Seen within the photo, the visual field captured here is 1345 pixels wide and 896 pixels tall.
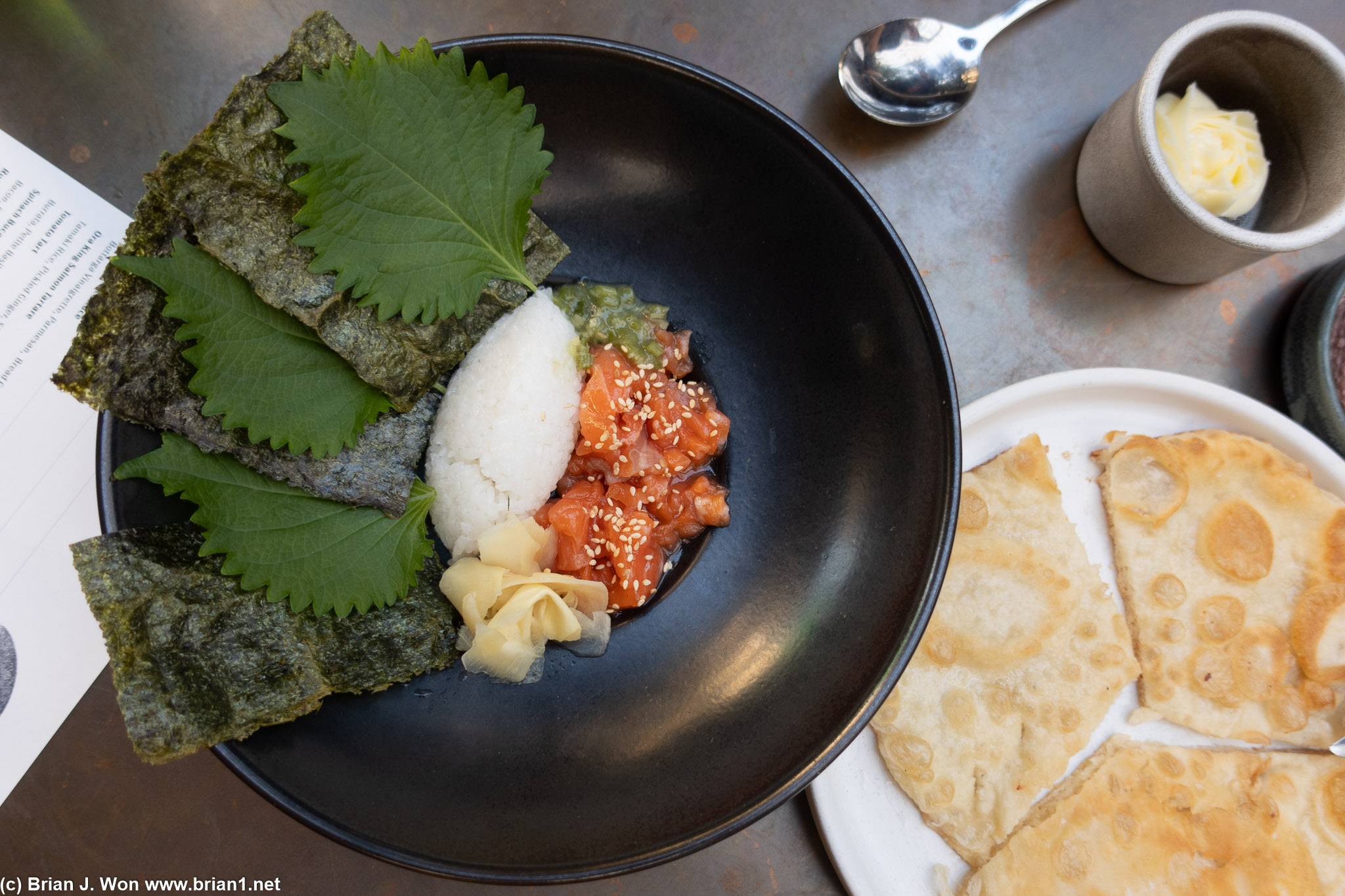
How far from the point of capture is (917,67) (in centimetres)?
194

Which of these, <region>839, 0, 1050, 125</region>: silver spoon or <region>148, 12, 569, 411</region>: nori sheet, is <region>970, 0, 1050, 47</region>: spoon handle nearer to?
<region>839, 0, 1050, 125</region>: silver spoon

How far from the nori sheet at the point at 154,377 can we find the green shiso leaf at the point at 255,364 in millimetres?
34

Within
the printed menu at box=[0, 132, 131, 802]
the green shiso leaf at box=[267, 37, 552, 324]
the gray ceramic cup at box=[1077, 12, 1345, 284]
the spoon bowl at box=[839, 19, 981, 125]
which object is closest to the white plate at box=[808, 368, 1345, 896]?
the gray ceramic cup at box=[1077, 12, 1345, 284]

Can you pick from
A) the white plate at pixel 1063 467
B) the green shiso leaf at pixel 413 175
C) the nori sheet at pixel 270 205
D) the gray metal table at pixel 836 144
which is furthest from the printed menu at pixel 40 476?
the white plate at pixel 1063 467

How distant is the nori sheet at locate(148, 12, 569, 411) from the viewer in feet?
4.59

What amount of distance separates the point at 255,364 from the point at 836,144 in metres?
1.59

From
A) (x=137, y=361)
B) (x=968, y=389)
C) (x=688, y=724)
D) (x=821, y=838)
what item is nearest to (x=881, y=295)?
(x=968, y=389)

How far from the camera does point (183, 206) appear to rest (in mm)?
1401

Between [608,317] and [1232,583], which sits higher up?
[608,317]

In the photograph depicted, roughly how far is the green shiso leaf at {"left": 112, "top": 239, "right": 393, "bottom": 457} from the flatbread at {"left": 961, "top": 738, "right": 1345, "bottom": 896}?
1.91m

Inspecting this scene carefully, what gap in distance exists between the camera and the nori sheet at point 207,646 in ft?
4.54

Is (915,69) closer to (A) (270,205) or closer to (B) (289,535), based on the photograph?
(A) (270,205)

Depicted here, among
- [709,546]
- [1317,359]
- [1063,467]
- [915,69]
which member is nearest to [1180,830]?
[1063,467]

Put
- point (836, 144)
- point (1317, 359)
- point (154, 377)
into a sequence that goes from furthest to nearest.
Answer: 1. point (836, 144)
2. point (1317, 359)
3. point (154, 377)
